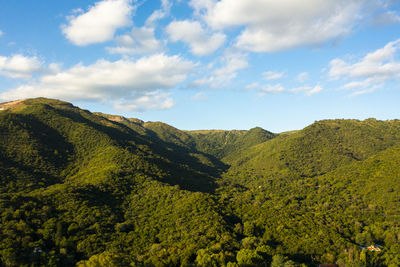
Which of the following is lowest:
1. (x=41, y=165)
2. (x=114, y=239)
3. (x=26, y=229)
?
(x=114, y=239)

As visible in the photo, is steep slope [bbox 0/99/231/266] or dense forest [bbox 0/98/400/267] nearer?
dense forest [bbox 0/98/400/267]

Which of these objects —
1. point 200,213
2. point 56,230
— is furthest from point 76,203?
point 200,213

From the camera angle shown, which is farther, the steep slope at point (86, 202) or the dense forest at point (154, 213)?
the steep slope at point (86, 202)

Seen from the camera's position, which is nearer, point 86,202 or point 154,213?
point 86,202

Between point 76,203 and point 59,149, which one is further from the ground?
point 59,149

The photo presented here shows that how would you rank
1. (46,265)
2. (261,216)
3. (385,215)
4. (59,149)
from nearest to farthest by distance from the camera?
(46,265) < (261,216) < (385,215) < (59,149)

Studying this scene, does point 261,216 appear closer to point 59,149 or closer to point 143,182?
point 143,182

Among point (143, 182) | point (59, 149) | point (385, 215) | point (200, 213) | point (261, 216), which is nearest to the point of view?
point (200, 213)

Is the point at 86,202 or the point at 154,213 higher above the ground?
the point at 86,202
